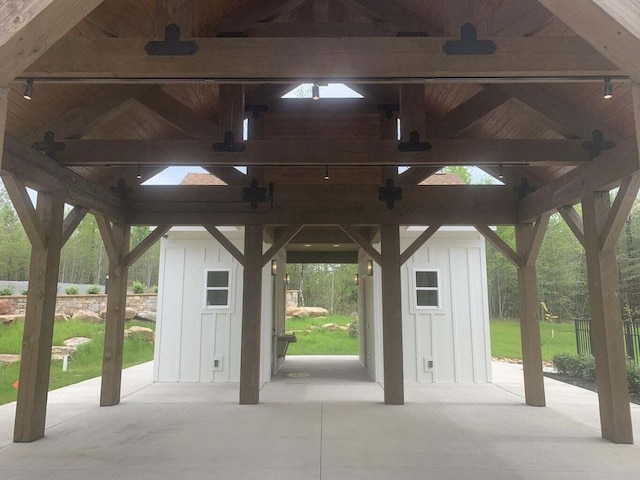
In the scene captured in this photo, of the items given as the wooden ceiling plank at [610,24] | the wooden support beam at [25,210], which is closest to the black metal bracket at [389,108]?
the wooden support beam at [25,210]

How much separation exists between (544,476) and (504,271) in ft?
65.7

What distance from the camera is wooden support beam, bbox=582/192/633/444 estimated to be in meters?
4.19

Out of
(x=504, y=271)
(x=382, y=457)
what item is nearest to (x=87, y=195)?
(x=382, y=457)

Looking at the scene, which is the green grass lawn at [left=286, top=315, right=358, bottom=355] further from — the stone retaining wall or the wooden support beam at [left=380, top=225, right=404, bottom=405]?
the wooden support beam at [left=380, top=225, right=404, bottom=405]

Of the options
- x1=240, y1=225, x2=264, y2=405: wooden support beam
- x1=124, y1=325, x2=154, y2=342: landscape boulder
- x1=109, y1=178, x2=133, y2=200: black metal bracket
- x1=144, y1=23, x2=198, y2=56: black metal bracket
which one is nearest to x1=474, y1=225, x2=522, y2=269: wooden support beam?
x1=240, y1=225, x2=264, y2=405: wooden support beam

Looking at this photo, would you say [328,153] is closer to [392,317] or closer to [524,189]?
[392,317]

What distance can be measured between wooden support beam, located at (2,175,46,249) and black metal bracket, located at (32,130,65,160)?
56cm

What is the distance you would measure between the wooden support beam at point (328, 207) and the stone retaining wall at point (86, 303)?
9993mm

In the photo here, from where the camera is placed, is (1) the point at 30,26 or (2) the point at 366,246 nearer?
(1) the point at 30,26

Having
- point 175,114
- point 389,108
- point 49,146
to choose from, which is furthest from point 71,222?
point 389,108

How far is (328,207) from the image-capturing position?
619cm

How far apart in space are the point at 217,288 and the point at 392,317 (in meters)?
3.69

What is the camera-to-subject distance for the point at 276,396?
6.41m

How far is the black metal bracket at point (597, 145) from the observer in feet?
14.5
